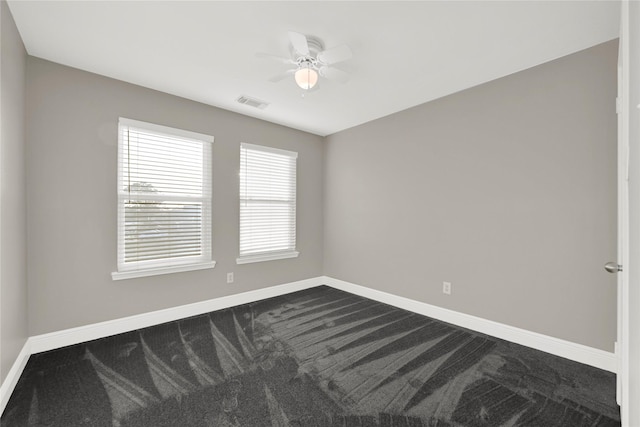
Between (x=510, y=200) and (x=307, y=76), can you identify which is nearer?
(x=307, y=76)

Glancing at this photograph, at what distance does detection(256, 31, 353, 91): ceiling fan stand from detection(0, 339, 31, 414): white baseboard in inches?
107

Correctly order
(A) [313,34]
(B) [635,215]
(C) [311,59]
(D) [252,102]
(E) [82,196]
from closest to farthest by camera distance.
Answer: (B) [635,215] → (A) [313,34] → (C) [311,59] → (E) [82,196] → (D) [252,102]

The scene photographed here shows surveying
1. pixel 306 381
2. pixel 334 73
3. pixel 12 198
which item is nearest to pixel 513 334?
pixel 306 381

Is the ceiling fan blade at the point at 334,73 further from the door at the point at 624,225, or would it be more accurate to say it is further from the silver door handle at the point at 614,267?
the silver door handle at the point at 614,267

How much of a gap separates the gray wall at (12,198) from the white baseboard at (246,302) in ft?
0.56

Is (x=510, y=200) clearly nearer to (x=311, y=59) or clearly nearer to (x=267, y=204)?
(x=311, y=59)

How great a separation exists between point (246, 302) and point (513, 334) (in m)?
3.02

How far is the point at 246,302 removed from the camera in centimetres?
372

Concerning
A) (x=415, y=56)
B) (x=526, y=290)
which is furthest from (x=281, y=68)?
(x=526, y=290)

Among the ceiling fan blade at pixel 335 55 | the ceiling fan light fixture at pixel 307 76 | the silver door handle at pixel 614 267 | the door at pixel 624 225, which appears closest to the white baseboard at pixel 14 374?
the ceiling fan light fixture at pixel 307 76

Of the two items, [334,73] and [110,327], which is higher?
[334,73]

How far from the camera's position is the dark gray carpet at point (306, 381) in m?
1.68

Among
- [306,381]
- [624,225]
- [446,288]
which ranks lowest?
[306,381]

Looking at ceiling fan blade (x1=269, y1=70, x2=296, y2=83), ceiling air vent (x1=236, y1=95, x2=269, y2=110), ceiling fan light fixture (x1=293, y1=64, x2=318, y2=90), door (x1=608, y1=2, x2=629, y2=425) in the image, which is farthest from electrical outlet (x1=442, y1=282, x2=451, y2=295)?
ceiling air vent (x1=236, y1=95, x2=269, y2=110)
